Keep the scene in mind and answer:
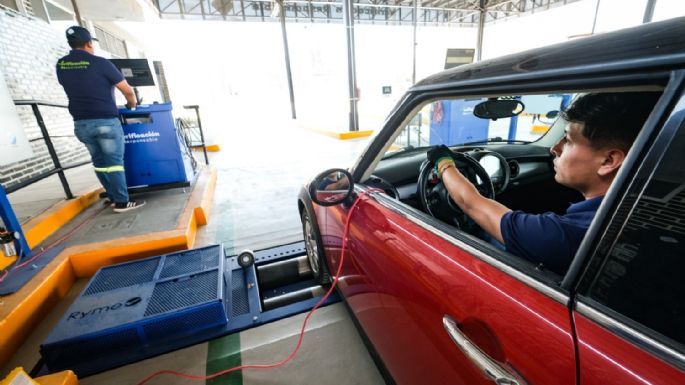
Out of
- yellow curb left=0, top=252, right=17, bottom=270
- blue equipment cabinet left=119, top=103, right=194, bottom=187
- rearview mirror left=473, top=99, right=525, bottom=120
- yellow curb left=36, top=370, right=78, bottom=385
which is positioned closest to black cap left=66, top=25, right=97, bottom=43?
blue equipment cabinet left=119, top=103, right=194, bottom=187

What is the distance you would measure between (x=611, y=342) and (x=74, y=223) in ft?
14.2

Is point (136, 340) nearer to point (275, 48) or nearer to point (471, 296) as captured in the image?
point (471, 296)

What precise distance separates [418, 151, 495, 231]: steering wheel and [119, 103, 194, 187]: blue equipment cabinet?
3.57 metres

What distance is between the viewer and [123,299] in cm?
192

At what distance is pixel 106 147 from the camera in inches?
130

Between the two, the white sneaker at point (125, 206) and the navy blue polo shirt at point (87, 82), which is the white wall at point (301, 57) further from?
the navy blue polo shirt at point (87, 82)

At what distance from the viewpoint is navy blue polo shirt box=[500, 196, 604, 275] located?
0.77 m

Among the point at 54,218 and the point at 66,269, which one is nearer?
the point at 66,269

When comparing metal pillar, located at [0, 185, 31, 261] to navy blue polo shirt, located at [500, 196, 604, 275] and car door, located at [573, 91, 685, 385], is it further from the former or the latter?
car door, located at [573, 91, 685, 385]

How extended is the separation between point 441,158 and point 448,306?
0.75 m

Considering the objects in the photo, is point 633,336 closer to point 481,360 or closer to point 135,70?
point 481,360

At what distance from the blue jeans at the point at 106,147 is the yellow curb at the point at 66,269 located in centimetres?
82

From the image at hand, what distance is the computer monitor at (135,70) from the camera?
391cm

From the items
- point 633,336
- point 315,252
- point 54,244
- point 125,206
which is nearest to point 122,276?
point 54,244
